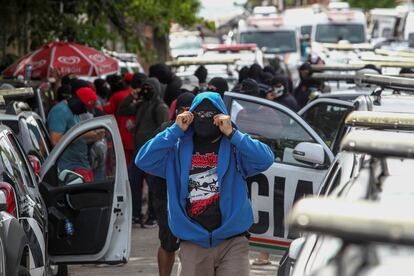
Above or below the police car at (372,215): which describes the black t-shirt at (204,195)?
below

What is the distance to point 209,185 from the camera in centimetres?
682

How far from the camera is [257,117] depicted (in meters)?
9.93

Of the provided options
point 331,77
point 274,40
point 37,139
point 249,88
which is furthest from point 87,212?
point 274,40

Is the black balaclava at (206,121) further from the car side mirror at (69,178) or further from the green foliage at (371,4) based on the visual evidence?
the green foliage at (371,4)

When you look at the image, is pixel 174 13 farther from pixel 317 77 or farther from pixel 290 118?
pixel 290 118

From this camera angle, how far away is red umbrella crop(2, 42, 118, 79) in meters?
17.6

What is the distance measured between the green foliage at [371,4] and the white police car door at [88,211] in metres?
57.5

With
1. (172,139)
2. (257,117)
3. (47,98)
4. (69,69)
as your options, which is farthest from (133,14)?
(172,139)

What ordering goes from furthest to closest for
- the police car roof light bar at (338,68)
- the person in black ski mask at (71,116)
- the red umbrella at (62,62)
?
the red umbrella at (62,62) → the police car roof light bar at (338,68) → the person in black ski mask at (71,116)

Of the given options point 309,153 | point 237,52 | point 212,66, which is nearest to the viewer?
point 309,153

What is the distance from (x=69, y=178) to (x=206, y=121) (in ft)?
10.9

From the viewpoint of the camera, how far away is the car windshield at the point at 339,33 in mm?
34750

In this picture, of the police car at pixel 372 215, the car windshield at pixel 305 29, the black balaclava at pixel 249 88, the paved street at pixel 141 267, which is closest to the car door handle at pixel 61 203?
the paved street at pixel 141 267

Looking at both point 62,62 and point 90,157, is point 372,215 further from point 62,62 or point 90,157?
point 62,62
